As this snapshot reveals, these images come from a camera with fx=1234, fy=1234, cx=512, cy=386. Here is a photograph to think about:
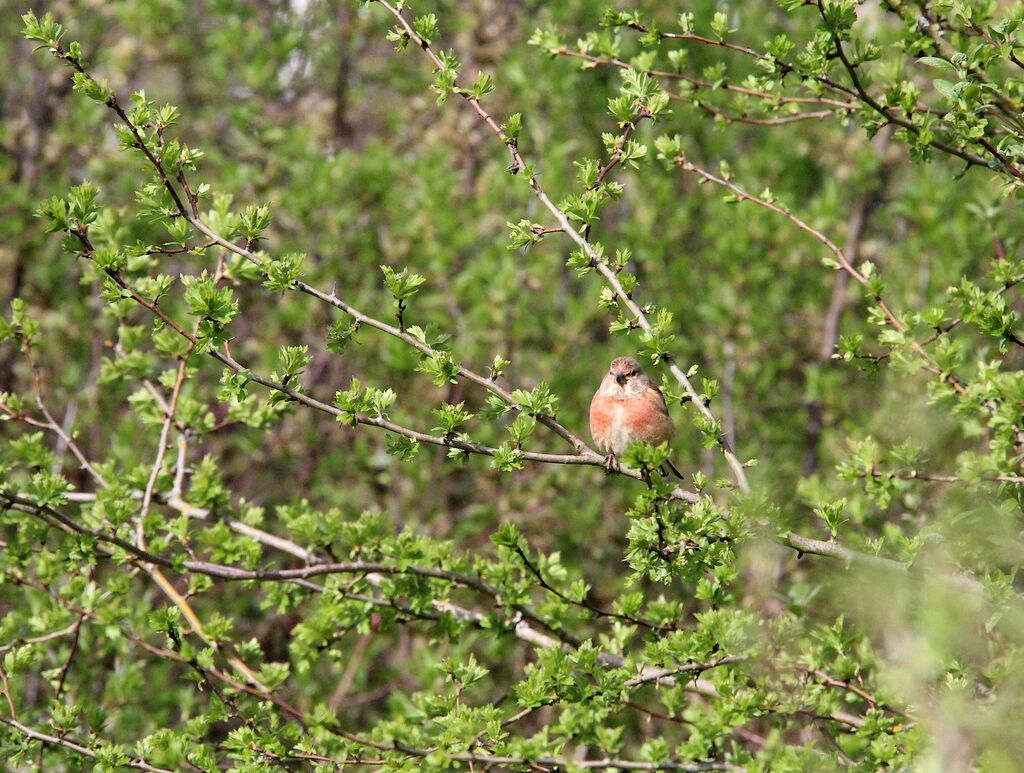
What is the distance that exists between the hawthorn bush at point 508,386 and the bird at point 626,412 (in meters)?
0.37

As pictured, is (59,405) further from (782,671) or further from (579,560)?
(782,671)

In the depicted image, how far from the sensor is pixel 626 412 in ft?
17.6

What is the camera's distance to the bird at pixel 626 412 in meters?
5.36

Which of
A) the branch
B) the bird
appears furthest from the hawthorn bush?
the bird

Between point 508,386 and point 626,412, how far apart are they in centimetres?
271

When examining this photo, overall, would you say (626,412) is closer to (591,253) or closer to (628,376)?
(628,376)

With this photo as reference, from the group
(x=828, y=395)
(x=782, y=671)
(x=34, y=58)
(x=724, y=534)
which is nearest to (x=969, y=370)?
(x=828, y=395)

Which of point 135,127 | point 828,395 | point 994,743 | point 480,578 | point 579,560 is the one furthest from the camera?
point 579,560

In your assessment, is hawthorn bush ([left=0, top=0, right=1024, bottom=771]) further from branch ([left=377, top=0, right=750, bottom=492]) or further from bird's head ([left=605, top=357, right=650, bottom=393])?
bird's head ([left=605, top=357, right=650, bottom=393])

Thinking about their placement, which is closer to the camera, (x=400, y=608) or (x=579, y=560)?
(x=400, y=608)

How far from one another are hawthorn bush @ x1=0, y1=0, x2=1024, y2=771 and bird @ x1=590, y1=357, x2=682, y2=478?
37 cm

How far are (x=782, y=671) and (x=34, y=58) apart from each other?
672cm

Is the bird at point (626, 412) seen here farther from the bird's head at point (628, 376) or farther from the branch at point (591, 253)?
the branch at point (591, 253)

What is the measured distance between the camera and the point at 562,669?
11.8 feet
